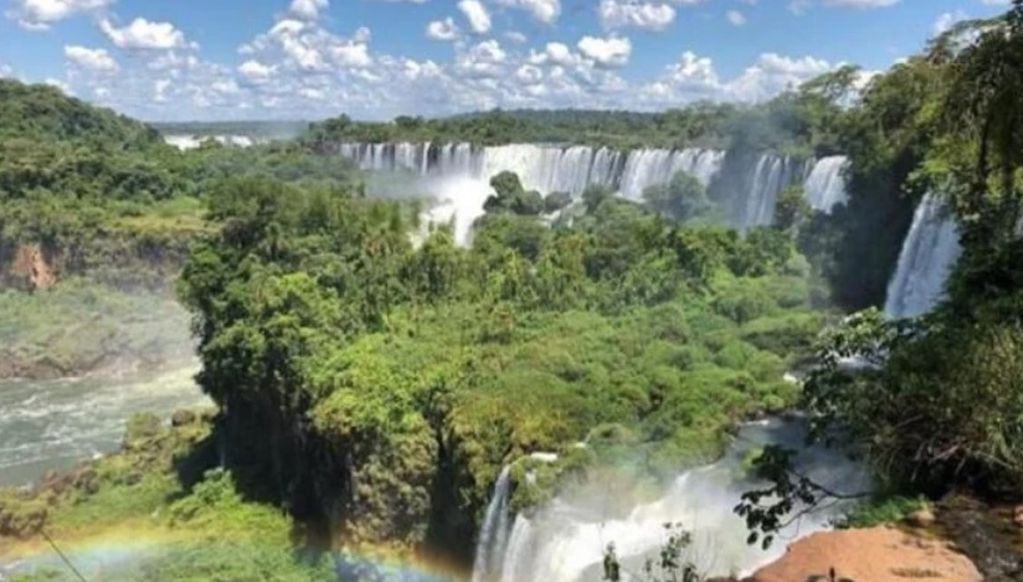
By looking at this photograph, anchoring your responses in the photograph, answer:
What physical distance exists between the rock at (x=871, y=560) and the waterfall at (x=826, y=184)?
24.5 m

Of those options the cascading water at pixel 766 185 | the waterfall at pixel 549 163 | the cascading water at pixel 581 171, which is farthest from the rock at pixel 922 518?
the waterfall at pixel 549 163

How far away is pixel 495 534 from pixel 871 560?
11.3 meters

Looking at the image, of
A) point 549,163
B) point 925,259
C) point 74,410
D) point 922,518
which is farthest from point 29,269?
point 922,518

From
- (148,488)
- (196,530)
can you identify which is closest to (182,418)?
(148,488)

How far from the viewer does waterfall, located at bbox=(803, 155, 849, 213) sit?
3084 cm

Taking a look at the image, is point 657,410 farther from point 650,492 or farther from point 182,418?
point 182,418

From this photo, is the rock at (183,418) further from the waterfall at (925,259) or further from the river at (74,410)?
the waterfall at (925,259)

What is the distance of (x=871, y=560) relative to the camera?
676cm

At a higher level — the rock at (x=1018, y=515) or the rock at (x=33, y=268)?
the rock at (x=1018, y=515)

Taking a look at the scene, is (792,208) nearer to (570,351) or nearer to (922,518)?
(570,351)

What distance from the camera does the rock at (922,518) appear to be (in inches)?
290

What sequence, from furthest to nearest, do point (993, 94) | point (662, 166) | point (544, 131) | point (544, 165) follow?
point (544, 131) < point (544, 165) < point (662, 166) < point (993, 94)

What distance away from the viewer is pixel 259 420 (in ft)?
93.2

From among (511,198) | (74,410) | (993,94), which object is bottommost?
(74,410)
